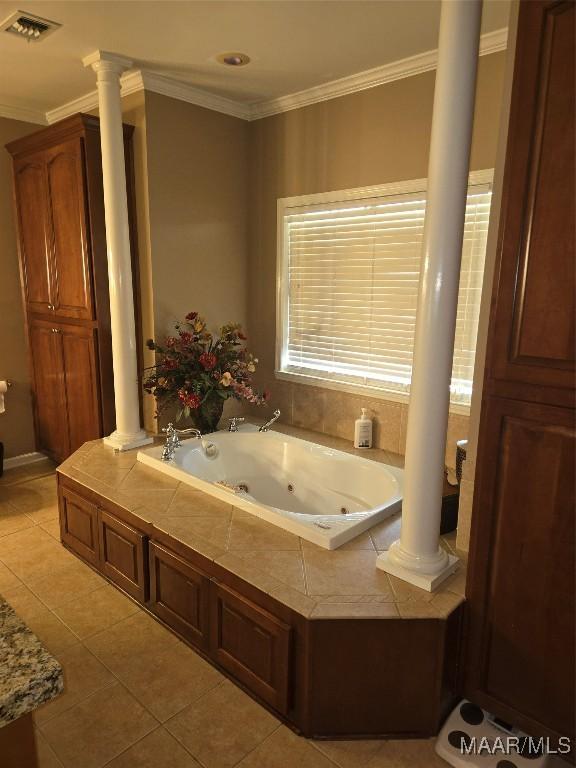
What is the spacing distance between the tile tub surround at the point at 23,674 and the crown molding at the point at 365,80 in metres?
2.88

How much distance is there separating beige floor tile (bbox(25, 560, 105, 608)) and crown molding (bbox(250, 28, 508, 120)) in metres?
3.00

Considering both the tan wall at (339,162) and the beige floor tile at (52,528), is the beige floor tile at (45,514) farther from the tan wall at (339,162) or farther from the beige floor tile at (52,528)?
the tan wall at (339,162)

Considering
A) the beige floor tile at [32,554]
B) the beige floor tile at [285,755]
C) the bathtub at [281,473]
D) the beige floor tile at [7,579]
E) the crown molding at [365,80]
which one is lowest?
the beige floor tile at [285,755]

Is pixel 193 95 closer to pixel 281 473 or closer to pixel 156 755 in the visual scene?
pixel 281 473

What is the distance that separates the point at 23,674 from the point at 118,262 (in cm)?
269

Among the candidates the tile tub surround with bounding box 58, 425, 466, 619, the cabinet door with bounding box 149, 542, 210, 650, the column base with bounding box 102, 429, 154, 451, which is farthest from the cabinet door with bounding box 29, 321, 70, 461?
the cabinet door with bounding box 149, 542, 210, 650

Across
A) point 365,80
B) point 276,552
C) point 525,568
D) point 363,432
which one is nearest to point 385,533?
point 276,552

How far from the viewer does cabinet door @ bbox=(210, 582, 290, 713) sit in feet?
6.13

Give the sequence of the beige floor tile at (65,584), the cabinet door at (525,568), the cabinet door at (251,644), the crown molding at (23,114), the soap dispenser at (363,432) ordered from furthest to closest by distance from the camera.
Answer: the crown molding at (23,114) < the soap dispenser at (363,432) < the beige floor tile at (65,584) < the cabinet door at (251,644) < the cabinet door at (525,568)

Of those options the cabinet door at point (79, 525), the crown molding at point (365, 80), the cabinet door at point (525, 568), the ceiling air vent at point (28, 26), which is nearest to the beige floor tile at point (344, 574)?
the cabinet door at point (525, 568)

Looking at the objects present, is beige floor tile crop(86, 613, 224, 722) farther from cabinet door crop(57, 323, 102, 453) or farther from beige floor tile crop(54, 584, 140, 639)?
cabinet door crop(57, 323, 102, 453)

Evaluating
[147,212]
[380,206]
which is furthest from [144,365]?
[380,206]

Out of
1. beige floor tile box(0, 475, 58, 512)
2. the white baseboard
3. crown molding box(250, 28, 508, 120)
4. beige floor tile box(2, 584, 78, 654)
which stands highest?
crown molding box(250, 28, 508, 120)

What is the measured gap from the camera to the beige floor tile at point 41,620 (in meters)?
2.31
